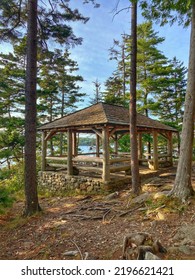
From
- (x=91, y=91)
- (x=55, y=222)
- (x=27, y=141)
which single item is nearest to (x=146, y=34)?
(x=91, y=91)

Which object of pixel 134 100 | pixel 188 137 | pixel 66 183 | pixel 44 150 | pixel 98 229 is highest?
pixel 134 100

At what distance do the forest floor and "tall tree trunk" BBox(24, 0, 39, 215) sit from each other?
916 millimetres

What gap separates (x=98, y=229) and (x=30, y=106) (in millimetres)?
4175

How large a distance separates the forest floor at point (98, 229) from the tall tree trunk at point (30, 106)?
916 millimetres

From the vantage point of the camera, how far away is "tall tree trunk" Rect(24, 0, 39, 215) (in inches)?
237

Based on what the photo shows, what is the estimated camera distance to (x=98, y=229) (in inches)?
182

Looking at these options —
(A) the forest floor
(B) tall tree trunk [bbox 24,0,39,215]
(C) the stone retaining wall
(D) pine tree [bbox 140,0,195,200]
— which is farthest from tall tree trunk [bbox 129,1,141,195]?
(B) tall tree trunk [bbox 24,0,39,215]

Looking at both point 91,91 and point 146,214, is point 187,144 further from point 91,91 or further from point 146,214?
point 91,91

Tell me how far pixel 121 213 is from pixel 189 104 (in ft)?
11.7

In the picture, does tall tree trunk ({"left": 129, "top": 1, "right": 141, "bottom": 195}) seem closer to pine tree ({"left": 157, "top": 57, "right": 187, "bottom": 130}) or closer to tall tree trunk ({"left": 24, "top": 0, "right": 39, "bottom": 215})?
tall tree trunk ({"left": 24, "top": 0, "right": 39, "bottom": 215})

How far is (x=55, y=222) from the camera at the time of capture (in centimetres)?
547

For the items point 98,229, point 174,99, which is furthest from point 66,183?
point 174,99

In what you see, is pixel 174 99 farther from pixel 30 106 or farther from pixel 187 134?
pixel 30 106

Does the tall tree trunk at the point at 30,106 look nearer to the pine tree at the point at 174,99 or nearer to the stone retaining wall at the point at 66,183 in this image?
the stone retaining wall at the point at 66,183
